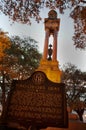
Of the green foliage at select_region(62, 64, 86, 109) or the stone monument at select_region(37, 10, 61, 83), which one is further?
the green foliage at select_region(62, 64, 86, 109)

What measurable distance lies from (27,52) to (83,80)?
12.8 m

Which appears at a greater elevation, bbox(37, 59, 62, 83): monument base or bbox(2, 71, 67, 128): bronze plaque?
bbox(37, 59, 62, 83): monument base

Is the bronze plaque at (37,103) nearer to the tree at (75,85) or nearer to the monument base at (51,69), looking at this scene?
the monument base at (51,69)

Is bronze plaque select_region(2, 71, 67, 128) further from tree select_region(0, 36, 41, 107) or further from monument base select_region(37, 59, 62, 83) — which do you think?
tree select_region(0, 36, 41, 107)

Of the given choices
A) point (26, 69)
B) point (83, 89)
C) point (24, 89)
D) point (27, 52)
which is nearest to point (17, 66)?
point (26, 69)

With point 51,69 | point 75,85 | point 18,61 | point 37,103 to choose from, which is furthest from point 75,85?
point 37,103

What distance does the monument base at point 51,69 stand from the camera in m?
18.9

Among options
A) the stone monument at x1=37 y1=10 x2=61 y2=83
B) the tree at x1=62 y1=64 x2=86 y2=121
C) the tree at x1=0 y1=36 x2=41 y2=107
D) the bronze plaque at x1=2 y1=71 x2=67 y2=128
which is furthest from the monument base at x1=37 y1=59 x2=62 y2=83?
the tree at x1=62 y1=64 x2=86 y2=121

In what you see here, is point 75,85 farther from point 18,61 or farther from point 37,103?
point 37,103

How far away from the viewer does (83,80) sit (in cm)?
3647

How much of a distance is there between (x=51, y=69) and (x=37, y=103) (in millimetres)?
13953

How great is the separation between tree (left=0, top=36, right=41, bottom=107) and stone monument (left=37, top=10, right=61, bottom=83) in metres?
4.47

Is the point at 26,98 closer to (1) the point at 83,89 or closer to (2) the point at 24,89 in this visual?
(2) the point at 24,89

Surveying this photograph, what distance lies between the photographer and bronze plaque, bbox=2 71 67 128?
543 cm
